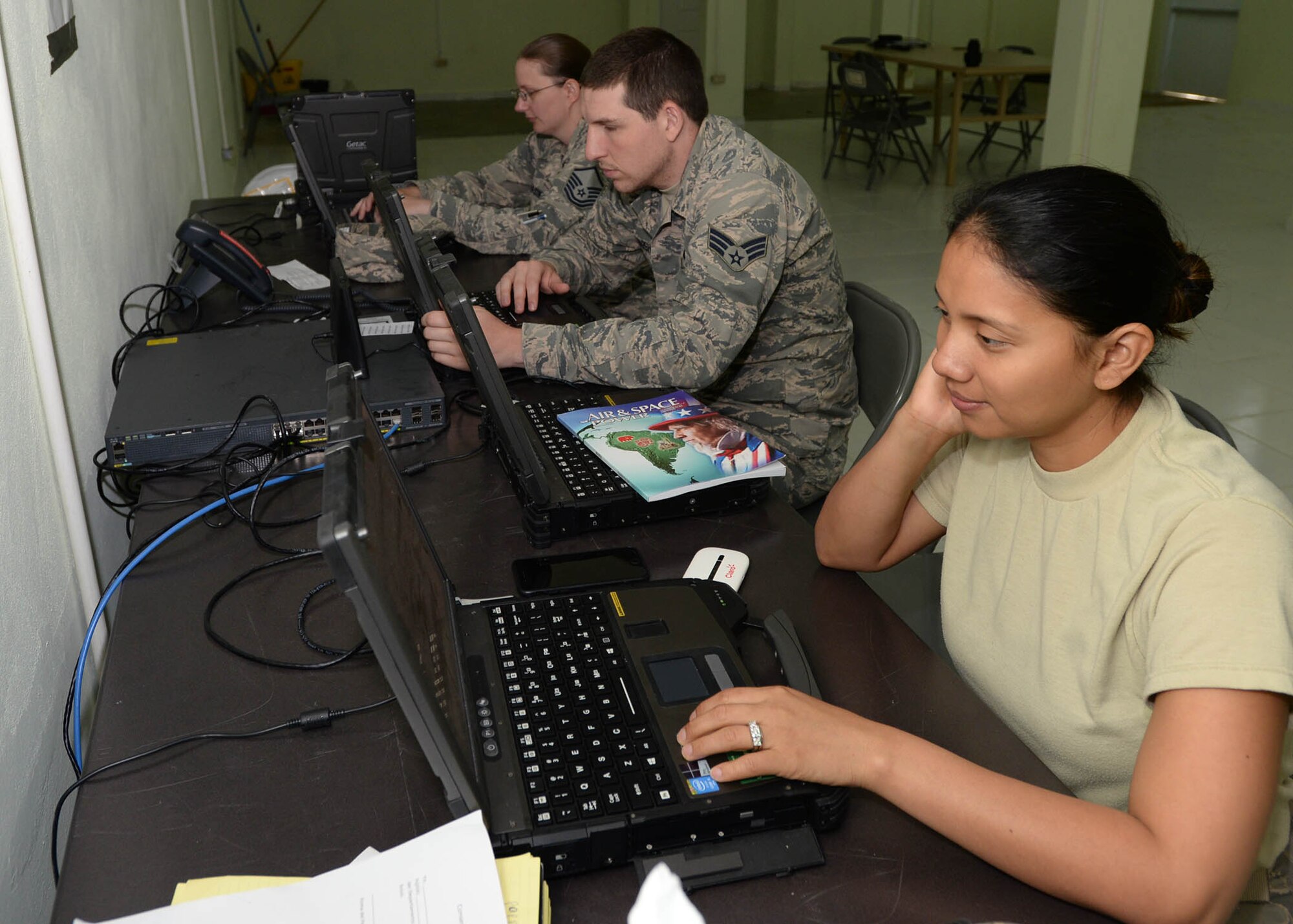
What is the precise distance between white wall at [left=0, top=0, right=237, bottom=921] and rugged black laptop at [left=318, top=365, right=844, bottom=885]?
1.79 ft

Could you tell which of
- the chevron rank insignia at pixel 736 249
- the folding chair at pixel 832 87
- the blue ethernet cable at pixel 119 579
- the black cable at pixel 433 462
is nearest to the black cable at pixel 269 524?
the blue ethernet cable at pixel 119 579

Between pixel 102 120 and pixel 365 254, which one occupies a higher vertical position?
pixel 102 120

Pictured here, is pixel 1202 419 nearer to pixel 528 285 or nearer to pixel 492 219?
pixel 528 285

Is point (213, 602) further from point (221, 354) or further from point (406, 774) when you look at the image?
point (221, 354)

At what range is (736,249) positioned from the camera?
1796 mm

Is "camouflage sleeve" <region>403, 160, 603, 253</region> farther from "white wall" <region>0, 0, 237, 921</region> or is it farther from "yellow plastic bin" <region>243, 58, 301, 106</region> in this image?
"yellow plastic bin" <region>243, 58, 301, 106</region>

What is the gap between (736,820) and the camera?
89cm

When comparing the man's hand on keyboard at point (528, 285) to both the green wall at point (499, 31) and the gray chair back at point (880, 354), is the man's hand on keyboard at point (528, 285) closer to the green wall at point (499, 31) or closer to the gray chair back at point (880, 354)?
the gray chair back at point (880, 354)

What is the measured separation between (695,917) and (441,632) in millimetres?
588

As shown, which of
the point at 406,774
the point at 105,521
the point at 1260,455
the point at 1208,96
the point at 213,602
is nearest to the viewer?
the point at 406,774

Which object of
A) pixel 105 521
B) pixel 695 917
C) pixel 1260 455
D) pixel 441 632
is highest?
pixel 695 917

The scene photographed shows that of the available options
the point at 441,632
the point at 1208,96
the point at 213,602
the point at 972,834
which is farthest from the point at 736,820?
the point at 1208,96

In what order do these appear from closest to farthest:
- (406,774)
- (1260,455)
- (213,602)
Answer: (406,774)
(213,602)
(1260,455)

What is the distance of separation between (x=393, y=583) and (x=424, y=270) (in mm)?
798
